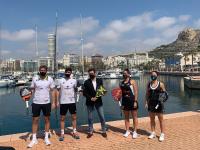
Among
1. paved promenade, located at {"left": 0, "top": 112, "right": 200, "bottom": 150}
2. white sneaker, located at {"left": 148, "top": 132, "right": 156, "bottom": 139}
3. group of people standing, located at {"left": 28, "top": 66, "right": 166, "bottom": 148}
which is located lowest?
paved promenade, located at {"left": 0, "top": 112, "right": 200, "bottom": 150}

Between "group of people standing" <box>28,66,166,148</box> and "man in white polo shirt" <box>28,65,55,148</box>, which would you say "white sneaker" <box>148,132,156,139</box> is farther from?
"man in white polo shirt" <box>28,65,55,148</box>

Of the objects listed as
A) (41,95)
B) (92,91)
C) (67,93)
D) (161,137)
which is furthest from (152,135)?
(41,95)

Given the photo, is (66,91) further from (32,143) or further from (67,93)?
(32,143)

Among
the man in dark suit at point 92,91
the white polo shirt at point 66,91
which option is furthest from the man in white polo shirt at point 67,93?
the man in dark suit at point 92,91

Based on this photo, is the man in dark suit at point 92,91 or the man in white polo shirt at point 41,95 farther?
the man in dark suit at point 92,91

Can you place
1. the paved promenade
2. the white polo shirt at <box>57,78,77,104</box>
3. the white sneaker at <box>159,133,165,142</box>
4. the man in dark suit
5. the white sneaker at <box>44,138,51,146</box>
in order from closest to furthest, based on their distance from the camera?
the paved promenade → the white sneaker at <box>44,138,51,146</box> → the white sneaker at <box>159,133,165,142</box> → the white polo shirt at <box>57,78,77,104</box> → the man in dark suit

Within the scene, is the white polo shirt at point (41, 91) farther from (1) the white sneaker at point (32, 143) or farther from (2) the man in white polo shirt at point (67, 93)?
(1) the white sneaker at point (32, 143)

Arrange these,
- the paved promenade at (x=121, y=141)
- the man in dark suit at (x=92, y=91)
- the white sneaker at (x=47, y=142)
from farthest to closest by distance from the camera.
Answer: the man in dark suit at (x=92, y=91) < the white sneaker at (x=47, y=142) < the paved promenade at (x=121, y=141)

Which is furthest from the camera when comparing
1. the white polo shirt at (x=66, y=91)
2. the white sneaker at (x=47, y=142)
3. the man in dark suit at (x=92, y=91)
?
the man in dark suit at (x=92, y=91)

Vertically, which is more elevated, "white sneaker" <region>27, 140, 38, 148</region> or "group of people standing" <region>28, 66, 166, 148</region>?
"group of people standing" <region>28, 66, 166, 148</region>

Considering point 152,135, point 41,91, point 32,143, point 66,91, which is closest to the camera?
point 32,143

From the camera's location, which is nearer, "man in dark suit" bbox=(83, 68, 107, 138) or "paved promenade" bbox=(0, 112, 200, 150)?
"paved promenade" bbox=(0, 112, 200, 150)

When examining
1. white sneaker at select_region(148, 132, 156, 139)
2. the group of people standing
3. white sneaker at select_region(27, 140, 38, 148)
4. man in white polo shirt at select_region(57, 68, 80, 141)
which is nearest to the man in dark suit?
the group of people standing

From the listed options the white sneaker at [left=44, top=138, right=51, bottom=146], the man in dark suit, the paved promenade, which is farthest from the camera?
the man in dark suit
